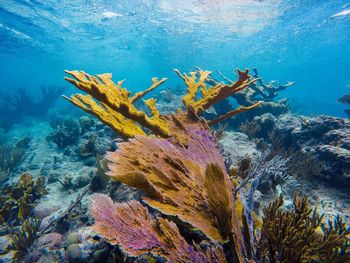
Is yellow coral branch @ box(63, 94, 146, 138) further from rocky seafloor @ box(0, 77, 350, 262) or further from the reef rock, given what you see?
the reef rock

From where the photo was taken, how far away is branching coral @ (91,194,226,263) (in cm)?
150

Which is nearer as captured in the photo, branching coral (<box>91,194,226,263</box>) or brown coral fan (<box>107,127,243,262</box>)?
branching coral (<box>91,194,226,263</box>)

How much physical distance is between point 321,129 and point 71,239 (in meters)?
7.41

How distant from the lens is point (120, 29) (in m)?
27.2

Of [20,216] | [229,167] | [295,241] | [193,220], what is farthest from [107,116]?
[20,216]

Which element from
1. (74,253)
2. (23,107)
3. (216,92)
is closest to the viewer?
(74,253)

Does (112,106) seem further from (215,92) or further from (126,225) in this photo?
(215,92)

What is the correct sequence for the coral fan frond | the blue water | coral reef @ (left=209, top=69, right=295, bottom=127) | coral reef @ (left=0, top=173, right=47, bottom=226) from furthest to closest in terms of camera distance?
the blue water < coral reef @ (left=209, top=69, right=295, bottom=127) < coral reef @ (left=0, top=173, right=47, bottom=226) < the coral fan frond

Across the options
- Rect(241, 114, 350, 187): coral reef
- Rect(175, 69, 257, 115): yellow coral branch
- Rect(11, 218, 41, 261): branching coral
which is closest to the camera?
Rect(175, 69, 257, 115): yellow coral branch

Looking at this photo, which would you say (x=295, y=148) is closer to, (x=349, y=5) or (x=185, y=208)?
(x=185, y=208)

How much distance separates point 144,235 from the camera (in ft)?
5.22

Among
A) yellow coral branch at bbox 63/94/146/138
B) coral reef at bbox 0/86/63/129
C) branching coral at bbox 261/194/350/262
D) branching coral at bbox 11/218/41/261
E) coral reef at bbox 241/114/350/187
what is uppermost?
coral reef at bbox 241/114/350/187

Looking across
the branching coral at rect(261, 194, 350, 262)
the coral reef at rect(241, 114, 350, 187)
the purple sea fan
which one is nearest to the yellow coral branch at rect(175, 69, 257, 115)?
the purple sea fan

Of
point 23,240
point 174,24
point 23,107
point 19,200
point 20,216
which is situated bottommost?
point 23,107
